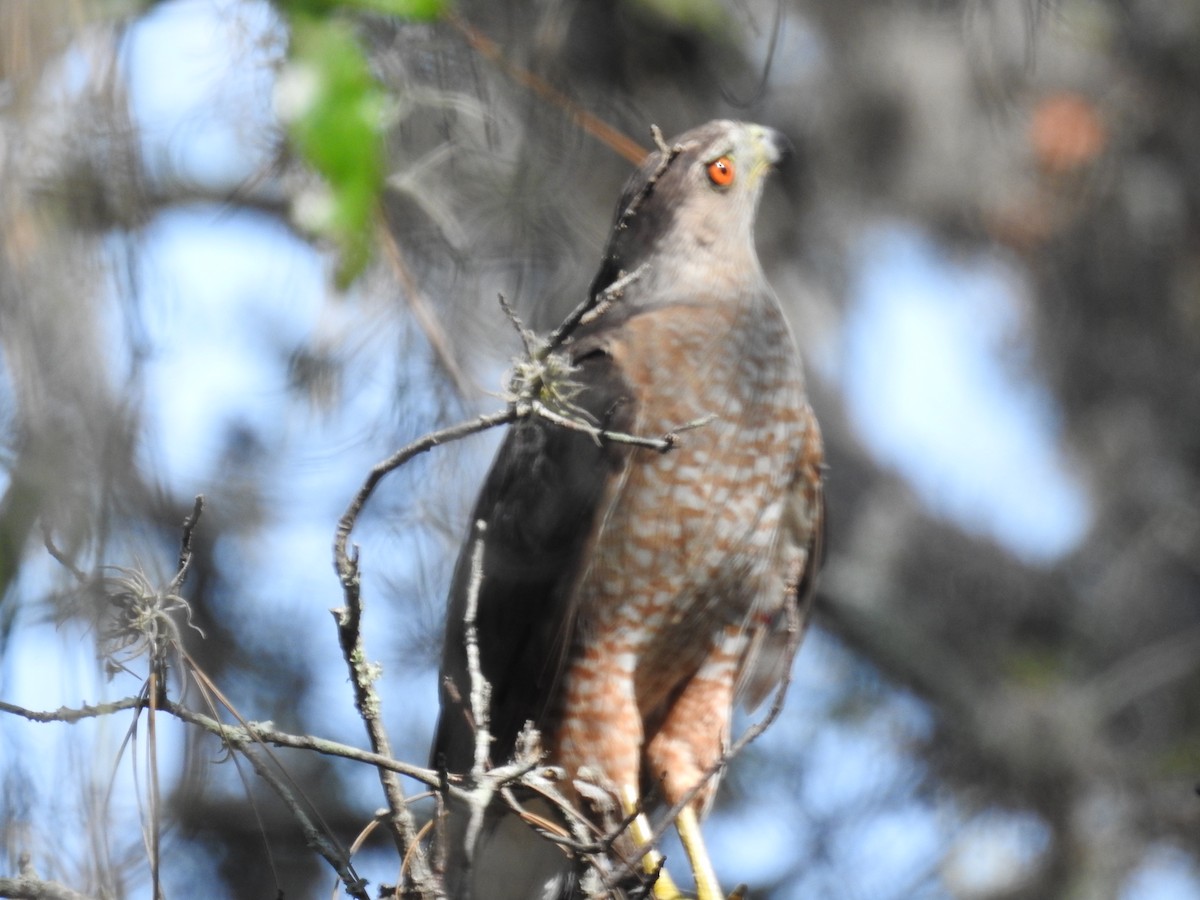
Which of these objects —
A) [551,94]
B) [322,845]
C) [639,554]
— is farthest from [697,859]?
[551,94]

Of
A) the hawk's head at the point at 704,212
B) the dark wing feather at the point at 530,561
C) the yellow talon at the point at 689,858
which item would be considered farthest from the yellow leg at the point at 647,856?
the hawk's head at the point at 704,212

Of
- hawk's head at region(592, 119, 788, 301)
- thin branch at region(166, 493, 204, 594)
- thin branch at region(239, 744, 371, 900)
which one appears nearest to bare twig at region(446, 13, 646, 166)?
hawk's head at region(592, 119, 788, 301)

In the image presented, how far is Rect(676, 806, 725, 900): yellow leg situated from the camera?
3.00 metres

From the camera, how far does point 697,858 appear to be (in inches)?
121

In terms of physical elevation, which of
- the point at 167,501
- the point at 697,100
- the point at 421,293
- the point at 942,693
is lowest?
the point at 167,501

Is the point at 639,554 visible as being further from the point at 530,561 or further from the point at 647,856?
the point at 647,856

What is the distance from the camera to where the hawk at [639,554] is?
10.1 feet

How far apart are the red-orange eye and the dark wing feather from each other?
22.8 inches

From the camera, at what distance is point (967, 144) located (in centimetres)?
683

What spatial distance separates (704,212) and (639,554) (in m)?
0.94

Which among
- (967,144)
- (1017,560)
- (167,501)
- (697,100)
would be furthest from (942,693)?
(167,501)

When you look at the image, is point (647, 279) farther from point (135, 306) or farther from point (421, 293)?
point (135, 306)

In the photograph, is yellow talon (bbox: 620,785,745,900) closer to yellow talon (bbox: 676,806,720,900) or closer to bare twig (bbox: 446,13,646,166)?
yellow talon (bbox: 676,806,720,900)

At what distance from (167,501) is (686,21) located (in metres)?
3.17
